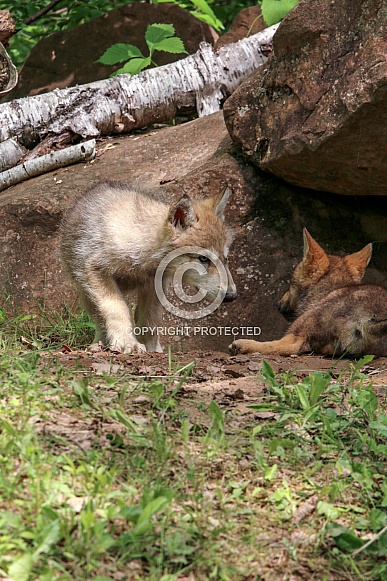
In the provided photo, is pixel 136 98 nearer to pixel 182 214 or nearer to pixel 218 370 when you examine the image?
pixel 182 214

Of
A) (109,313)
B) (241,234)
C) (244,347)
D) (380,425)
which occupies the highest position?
(380,425)

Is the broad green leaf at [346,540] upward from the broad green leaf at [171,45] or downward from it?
downward

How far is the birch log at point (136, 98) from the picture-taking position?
836cm

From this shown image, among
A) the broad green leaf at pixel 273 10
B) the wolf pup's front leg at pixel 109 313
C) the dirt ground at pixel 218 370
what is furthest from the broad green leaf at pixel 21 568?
the broad green leaf at pixel 273 10

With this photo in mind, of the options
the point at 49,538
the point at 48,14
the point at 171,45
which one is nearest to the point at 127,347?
the point at 49,538

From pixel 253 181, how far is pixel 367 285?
6.16 feet

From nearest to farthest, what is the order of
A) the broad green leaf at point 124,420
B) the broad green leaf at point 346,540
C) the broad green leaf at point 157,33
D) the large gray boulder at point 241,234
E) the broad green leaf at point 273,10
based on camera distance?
the broad green leaf at point 346,540
the broad green leaf at point 124,420
the large gray boulder at point 241,234
the broad green leaf at point 273,10
the broad green leaf at point 157,33

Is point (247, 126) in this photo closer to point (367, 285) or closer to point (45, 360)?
point (367, 285)

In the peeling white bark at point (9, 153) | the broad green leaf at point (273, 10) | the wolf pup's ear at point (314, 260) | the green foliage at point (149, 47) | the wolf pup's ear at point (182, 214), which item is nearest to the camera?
the wolf pup's ear at point (182, 214)

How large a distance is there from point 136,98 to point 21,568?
6.63 meters

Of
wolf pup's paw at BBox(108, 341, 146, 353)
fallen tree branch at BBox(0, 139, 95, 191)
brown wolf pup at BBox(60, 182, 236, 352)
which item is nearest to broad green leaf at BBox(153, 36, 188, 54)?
fallen tree branch at BBox(0, 139, 95, 191)

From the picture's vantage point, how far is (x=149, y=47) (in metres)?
8.42

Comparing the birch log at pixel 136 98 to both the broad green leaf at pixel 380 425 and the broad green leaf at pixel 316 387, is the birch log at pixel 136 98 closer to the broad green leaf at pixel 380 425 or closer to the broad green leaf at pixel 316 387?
the broad green leaf at pixel 316 387

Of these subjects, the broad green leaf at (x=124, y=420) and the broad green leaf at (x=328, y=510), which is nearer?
the broad green leaf at (x=328, y=510)
